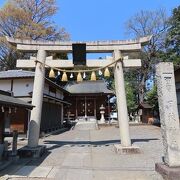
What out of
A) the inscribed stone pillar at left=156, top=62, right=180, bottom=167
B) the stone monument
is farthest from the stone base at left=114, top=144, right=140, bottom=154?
the inscribed stone pillar at left=156, top=62, right=180, bottom=167

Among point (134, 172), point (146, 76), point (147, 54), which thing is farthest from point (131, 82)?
point (134, 172)

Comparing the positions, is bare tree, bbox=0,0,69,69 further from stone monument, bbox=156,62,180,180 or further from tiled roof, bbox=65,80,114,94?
stone monument, bbox=156,62,180,180

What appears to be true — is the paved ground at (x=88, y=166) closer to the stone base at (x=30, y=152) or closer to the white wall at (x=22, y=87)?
the stone base at (x=30, y=152)

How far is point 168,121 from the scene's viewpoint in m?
7.37

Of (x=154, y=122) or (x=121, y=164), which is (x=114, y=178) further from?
(x=154, y=122)

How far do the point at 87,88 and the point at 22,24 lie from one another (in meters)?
13.5

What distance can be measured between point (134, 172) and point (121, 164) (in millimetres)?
1145

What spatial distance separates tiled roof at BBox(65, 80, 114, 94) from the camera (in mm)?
37812

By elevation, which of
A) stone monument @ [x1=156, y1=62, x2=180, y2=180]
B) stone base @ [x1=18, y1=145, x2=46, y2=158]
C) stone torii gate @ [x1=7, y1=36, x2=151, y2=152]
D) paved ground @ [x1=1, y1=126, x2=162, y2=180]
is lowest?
paved ground @ [x1=1, y1=126, x2=162, y2=180]

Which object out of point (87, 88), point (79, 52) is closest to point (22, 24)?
point (87, 88)

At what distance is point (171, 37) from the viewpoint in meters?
27.0

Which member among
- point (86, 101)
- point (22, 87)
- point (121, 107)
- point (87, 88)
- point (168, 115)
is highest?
point (87, 88)

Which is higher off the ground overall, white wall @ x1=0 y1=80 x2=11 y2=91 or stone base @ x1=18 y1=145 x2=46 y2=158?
white wall @ x1=0 y1=80 x2=11 y2=91

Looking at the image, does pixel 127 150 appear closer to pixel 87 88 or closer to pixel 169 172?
pixel 169 172
